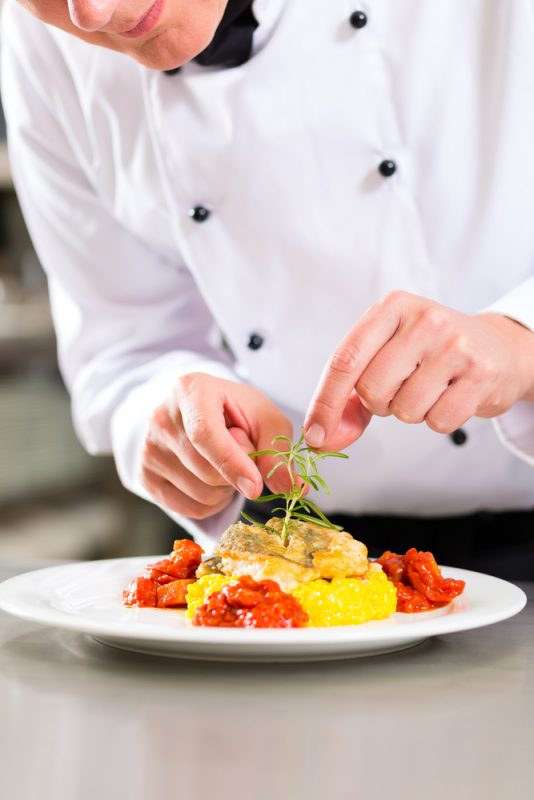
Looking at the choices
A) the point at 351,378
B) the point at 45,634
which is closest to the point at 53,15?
the point at 351,378

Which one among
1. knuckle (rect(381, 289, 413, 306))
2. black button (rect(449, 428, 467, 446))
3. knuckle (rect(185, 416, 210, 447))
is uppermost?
knuckle (rect(381, 289, 413, 306))

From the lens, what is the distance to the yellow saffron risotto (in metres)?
1.00

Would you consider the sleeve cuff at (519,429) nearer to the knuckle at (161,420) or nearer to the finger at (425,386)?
the finger at (425,386)

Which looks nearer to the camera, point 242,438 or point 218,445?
point 218,445

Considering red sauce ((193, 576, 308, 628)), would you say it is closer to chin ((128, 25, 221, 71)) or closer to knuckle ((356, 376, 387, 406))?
knuckle ((356, 376, 387, 406))

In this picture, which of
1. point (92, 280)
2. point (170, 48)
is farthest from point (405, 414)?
point (92, 280)

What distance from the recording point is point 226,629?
907 mm

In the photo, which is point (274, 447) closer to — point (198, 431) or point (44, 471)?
point (198, 431)

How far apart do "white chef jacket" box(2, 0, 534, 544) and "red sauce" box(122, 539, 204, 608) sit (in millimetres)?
404

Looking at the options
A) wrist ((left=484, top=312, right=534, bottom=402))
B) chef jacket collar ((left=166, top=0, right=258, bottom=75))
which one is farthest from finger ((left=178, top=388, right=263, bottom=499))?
chef jacket collar ((left=166, top=0, right=258, bottom=75))

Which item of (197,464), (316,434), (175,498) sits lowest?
(175,498)

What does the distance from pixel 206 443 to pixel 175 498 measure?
0.29m

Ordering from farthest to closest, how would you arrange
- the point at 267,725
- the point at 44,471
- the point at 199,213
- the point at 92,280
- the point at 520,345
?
the point at 44,471 < the point at 92,280 < the point at 199,213 < the point at 520,345 < the point at 267,725

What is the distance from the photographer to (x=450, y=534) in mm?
1604
